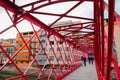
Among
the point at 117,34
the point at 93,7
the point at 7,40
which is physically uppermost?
the point at 93,7

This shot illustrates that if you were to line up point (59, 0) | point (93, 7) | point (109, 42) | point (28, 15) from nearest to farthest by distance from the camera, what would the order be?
point (109, 42)
point (59, 0)
point (28, 15)
point (93, 7)

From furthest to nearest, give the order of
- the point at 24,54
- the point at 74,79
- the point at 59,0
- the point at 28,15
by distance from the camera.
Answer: the point at 24,54, the point at 74,79, the point at 28,15, the point at 59,0

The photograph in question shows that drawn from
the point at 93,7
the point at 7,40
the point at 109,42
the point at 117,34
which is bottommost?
the point at 7,40

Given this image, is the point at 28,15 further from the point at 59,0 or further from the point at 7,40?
the point at 7,40

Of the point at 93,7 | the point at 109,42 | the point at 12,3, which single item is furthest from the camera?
the point at 93,7

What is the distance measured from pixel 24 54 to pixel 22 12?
277ft

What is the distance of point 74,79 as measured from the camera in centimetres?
1494

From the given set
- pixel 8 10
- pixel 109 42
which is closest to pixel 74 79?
pixel 8 10

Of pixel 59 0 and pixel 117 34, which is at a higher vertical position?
pixel 59 0

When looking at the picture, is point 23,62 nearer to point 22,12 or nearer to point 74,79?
point 74,79

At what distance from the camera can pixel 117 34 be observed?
4316 centimetres

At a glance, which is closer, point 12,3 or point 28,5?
point 12,3

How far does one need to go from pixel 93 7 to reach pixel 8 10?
190 inches

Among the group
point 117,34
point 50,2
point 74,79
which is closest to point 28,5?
point 50,2
